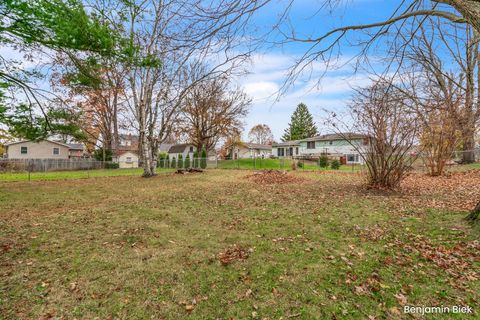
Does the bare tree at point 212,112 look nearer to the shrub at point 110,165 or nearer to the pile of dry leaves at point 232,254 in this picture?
the shrub at point 110,165

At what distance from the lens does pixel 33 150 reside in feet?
105

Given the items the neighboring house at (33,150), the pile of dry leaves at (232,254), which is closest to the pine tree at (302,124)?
the neighboring house at (33,150)

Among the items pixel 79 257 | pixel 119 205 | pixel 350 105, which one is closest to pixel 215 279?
pixel 79 257

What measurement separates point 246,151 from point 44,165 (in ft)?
97.7

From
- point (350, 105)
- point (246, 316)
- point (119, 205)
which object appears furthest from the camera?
point (350, 105)

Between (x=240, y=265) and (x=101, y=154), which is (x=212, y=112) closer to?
(x=101, y=154)

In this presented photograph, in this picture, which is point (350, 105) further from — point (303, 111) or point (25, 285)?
point (303, 111)

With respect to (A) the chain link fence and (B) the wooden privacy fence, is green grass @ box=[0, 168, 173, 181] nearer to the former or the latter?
(A) the chain link fence

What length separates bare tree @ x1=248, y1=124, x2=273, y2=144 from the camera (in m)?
56.4

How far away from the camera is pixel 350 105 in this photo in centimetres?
755

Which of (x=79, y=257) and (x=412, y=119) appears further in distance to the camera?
(x=412, y=119)

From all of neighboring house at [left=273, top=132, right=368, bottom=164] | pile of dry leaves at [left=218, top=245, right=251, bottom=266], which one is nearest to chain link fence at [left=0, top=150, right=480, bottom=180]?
neighboring house at [left=273, top=132, right=368, bottom=164]

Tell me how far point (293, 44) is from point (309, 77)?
2.13ft

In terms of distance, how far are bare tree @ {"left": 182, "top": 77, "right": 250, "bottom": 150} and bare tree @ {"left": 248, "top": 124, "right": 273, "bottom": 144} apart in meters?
26.7
